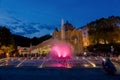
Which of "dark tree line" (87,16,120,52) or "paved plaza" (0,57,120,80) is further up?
"dark tree line" (87,16,120,52)

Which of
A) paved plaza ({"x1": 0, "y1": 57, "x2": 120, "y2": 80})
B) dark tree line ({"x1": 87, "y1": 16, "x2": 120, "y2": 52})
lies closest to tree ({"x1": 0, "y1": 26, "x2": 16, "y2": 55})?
dark tree line ({"x1": 87, "y1": 16, "x2": 120, "y2": 52})

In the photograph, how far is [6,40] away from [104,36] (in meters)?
29.0

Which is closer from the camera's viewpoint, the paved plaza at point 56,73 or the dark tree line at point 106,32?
the paved plaza at point 56,73

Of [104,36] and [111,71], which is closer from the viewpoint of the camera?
[111,71]

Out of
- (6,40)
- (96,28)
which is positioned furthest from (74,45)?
(6,40)

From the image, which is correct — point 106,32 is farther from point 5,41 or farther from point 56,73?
point 56,73

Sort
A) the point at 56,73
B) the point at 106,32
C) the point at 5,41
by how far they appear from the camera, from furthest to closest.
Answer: the point at 106,32 < the point at 5,41 < the point at 56,73

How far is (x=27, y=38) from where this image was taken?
197 meters

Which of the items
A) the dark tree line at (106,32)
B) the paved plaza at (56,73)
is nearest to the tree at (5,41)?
the dark tree line at (106,32)

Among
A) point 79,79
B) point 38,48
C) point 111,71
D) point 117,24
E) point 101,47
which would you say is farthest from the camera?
point 38,48

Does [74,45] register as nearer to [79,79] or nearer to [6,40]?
[6,40]

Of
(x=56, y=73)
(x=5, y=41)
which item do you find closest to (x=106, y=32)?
(x=5, y=41)

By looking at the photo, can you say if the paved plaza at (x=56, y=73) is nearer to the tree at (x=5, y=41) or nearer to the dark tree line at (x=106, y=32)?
the tree at (x=5, y=41)

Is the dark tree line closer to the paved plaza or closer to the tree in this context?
the tree
